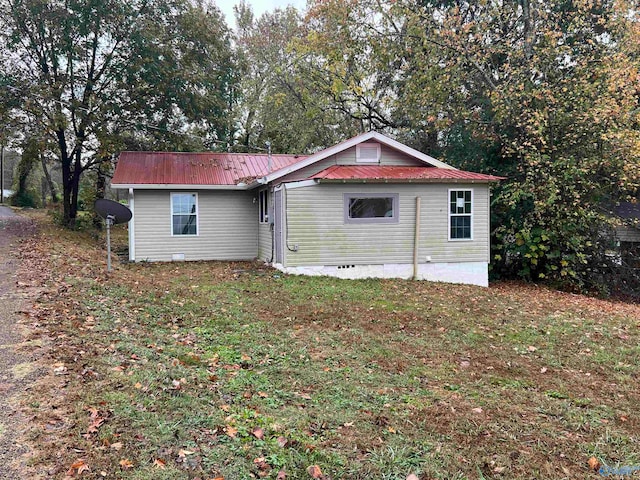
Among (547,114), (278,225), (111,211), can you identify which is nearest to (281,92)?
(278,225)

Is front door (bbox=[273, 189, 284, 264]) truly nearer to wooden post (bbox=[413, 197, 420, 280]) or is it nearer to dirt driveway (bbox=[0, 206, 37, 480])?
wooden post (bbox=[413, 197, 420, 280])

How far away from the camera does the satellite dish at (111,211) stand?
9.66m

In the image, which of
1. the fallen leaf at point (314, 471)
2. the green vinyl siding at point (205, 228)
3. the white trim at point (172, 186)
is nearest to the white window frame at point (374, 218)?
the white trim at point (172, 186)

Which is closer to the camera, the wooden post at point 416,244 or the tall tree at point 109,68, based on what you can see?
the wooden post at point 416,244

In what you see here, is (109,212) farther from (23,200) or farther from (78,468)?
(23,200)

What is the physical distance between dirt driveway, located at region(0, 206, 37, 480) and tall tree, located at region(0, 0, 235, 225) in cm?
1035

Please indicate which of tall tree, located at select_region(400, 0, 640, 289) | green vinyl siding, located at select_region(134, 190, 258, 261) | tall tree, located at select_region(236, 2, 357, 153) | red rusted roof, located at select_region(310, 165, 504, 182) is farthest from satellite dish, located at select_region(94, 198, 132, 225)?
tall tree, located at select_region(236, 2, 357, 153)

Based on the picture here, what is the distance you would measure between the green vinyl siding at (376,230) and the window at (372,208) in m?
0.11

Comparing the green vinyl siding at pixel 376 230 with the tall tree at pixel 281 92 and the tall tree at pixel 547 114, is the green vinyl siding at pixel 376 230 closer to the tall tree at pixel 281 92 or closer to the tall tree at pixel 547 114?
the tall tree at pixel 547 114

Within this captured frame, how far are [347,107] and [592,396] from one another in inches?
677

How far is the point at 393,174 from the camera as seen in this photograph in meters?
11.0

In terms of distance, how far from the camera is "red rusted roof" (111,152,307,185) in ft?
42.8

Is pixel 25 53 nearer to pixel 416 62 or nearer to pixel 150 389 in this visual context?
pixel 416 62

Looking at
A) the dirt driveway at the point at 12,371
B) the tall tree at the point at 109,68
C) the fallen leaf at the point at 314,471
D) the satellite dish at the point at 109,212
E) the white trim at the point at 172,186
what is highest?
the tall tree at the point at 109,68
